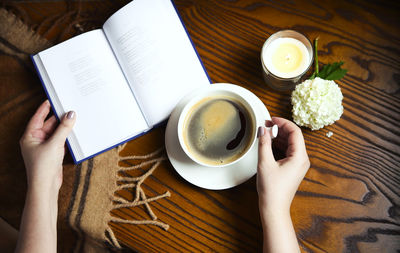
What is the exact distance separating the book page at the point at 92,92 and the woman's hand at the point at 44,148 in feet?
0.15

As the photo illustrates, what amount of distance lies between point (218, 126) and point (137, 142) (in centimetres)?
29

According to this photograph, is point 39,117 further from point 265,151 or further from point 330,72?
point 330,72

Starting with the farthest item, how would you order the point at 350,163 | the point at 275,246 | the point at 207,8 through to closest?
the point at 207,8 → the point at 350,163 → the point at 275,246

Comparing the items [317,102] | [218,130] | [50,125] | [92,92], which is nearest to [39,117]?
[50,125]

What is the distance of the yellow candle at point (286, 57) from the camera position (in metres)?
0.92

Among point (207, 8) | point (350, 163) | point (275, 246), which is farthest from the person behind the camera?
point (207, 8)

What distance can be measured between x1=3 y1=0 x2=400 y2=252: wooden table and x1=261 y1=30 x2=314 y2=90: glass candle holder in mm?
94

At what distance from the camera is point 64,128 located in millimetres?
989

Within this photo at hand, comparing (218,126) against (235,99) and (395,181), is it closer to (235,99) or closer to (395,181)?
(235,99)

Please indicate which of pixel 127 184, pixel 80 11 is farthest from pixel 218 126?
pixel 80 11

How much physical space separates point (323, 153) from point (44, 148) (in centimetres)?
89

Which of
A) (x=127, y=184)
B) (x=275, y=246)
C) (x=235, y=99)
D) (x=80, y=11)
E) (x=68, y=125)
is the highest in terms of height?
(x=80, y=11)

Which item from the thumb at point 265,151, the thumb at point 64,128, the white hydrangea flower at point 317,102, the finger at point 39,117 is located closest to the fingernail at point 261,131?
the thumb at point 265,151

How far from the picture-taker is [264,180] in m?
0.84
